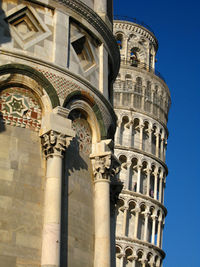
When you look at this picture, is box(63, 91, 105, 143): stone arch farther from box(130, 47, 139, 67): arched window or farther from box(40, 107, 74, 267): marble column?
box(130, 47, 139, 67): arched window

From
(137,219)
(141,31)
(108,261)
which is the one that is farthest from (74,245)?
(141,31)

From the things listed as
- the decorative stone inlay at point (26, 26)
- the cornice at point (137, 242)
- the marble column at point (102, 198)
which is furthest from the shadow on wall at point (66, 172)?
the cornice at point (137, 242)

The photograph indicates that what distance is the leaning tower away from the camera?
6094 cm

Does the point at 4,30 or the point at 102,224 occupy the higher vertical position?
the point at 4,30

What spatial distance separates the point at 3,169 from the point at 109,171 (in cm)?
379

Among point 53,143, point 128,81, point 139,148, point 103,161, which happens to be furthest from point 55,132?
point 128,81

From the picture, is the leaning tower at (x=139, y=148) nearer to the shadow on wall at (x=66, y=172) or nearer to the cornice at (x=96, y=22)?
the cornice at (x=96, y=22)

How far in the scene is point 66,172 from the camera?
53.9ft

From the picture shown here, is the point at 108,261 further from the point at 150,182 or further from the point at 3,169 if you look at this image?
the point at 150,182

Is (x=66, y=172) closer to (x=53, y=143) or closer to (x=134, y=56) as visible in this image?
(x=53, y=143)

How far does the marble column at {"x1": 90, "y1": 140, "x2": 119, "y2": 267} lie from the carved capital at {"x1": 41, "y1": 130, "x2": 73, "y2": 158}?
5.92ft

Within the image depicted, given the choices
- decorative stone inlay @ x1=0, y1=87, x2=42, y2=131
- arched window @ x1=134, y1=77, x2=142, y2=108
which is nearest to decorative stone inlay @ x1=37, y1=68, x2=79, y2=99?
decorative stone inlay @ x1=0, y1=87, x2=42, y2=131

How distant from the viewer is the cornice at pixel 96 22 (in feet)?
59.6

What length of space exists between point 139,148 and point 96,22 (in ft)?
153
